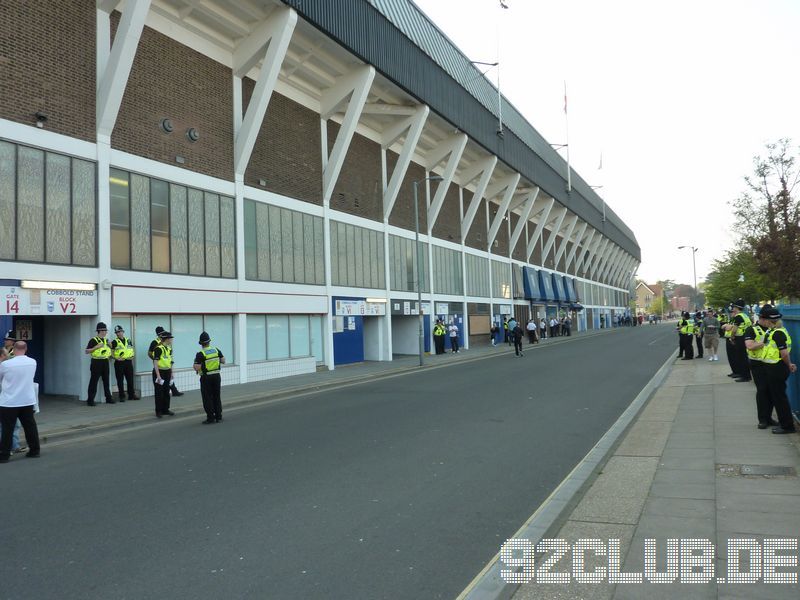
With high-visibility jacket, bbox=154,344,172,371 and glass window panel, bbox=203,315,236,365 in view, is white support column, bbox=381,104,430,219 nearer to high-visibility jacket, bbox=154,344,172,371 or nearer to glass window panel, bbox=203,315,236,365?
glass window panel, bbox=203,315,236,365

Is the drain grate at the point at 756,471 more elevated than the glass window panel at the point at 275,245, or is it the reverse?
the glass window panel at the point at 275,245

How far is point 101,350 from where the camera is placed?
13758mm

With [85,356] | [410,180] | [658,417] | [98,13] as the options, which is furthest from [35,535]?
[410,180]

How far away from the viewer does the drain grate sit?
6105mm

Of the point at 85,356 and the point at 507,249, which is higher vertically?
the point at 507,249

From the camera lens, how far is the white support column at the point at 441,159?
1281 inches

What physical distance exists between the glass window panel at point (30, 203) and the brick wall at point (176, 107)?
2.33 metres

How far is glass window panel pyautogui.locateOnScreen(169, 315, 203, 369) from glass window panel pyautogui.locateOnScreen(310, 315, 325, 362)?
5909 millimetres

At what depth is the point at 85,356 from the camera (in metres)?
14.5

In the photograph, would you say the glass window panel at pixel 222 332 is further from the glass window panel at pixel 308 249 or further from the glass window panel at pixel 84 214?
the glass window panel at pixel 308 249

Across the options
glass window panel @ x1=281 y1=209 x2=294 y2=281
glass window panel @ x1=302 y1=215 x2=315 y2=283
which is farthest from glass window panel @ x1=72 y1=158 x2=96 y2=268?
glass window panel @ x1=302 y1=215 x2=315 y2=283

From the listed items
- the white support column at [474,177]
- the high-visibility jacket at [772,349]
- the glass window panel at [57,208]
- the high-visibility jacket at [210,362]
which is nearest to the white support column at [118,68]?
the glass window panel at [57,208]

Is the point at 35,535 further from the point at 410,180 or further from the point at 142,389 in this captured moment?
the point at 410,180

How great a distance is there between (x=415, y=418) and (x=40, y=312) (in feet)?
28.5
